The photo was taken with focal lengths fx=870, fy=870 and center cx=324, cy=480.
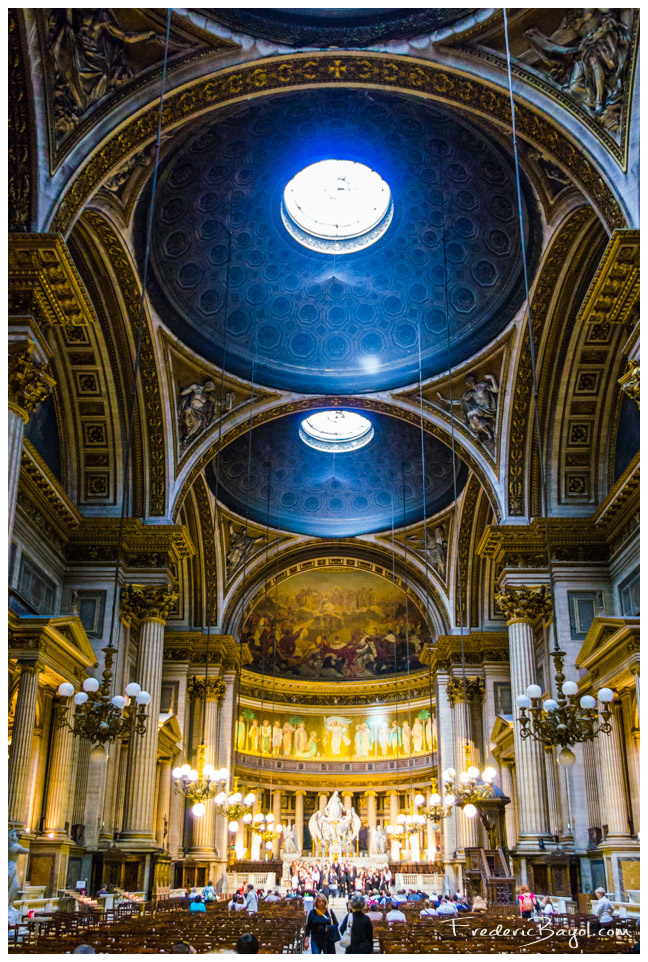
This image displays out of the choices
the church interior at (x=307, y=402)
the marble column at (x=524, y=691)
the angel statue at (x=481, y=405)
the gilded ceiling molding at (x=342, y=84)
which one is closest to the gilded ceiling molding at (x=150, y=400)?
the church interior at (x=307, y=402)

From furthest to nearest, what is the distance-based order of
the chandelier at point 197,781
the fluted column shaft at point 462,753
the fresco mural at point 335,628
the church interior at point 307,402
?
the fresco mural at point 335,628 < the fluted column shaft at point 462,753 < the chandelier at point 197,781 < the church interior at point 307,402

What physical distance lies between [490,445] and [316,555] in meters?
12.9

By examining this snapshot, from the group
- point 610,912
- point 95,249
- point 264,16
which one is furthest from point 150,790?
point 264,16

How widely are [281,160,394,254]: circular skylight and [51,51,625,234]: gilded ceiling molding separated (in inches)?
297

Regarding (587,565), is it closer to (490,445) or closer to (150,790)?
(490,445)

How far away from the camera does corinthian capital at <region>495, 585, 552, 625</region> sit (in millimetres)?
18984

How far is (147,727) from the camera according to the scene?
19.1 m

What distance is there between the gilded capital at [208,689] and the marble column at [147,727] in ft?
26.2

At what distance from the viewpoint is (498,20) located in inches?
505

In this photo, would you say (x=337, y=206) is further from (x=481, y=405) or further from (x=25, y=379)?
(x=25, y=379)

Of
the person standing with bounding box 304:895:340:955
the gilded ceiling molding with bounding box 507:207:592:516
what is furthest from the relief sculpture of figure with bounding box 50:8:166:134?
the person standing with bounding box 304:895:340:955

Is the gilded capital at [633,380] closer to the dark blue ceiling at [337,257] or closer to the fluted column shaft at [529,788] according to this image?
the dark blue ceiling at [337,257]

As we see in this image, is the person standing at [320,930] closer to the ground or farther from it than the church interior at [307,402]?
closer to the ground

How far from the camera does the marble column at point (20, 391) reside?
11062 millimetres
